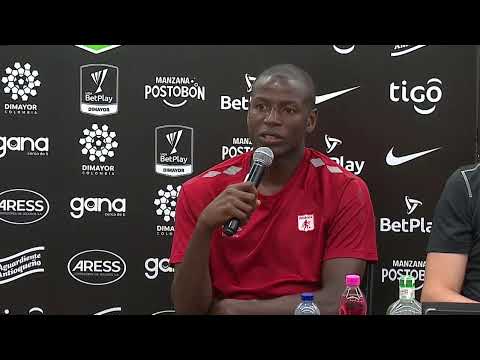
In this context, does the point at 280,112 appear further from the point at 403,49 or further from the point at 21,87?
the point at 21,87

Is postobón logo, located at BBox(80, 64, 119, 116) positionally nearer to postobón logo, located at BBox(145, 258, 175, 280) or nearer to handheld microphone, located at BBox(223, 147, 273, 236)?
postobón logo, located at BBox(145, 258, 175, 280)

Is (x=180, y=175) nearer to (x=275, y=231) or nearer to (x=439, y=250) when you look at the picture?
(x=275, y=231)

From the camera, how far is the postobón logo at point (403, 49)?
3.04 m

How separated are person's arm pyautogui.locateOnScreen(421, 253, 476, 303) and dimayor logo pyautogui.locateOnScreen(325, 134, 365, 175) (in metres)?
0.76

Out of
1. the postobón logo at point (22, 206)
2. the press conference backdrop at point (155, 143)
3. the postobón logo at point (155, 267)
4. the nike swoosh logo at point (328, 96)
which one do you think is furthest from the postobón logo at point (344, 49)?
the postobón logo at point (22, 206)

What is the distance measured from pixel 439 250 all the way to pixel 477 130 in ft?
2.83

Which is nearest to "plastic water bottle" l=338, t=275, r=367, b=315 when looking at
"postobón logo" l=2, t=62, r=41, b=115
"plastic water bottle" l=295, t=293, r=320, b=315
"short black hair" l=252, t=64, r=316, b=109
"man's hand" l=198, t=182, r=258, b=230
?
"plastic water bottle" l=295, t=293, r=320, b=315

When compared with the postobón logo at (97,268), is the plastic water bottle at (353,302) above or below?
above

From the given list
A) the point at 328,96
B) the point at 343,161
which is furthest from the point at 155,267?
the point at 328,96

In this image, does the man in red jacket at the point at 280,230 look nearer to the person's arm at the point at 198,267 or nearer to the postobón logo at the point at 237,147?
the person's arm at the point at 198,267

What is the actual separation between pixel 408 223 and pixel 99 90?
1364 mm

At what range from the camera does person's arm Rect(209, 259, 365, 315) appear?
2.41 metres

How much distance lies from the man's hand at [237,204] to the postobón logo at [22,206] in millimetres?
1163

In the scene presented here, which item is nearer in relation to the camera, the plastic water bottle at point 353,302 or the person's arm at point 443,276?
the plastic water bottle at point 353,302
